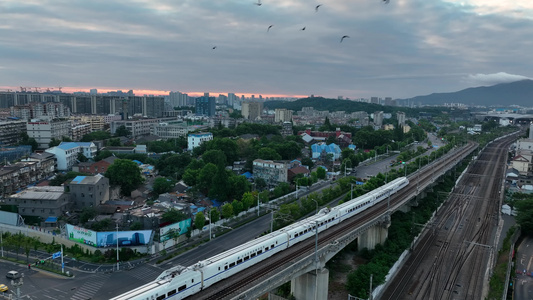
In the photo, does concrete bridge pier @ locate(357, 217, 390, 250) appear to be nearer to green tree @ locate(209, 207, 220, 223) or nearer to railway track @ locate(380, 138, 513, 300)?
railway track @ locate(380, 138, 513, 300)

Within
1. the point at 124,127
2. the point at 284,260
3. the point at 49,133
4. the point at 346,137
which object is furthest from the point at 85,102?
the point at 284,260

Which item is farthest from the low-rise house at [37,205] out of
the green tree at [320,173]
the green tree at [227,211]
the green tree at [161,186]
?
the green tree at [320,173]

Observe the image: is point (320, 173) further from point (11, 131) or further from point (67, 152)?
Answer: point (11, 131)

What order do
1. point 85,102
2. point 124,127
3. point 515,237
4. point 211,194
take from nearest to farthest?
point 515,237 → point 211,194 → point 124,127 → point 85,102

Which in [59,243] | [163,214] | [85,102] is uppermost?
[85,102]

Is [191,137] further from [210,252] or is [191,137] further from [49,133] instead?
[210,252]

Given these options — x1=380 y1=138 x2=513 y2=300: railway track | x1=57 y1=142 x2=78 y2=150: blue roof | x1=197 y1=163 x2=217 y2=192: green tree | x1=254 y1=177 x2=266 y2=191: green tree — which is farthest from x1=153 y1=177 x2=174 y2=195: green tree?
x1=380 y1=138 x2=513 y2=300: railway track
